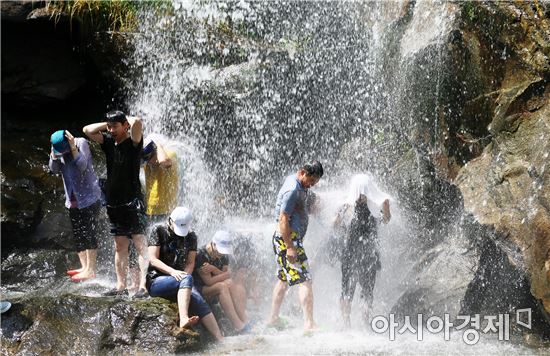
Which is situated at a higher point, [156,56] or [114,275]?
[156,56]

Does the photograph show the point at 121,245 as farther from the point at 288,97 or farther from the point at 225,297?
the point at 288,97

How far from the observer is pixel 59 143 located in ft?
20.1

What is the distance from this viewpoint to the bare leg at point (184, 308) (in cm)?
536

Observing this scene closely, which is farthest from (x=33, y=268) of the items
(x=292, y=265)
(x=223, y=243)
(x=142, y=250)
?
(x=292, y=265)

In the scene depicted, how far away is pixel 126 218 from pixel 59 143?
942mm

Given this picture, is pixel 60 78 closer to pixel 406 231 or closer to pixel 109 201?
pixel 109 201

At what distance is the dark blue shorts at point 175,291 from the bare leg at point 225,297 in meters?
0.46

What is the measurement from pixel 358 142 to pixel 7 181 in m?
4.32

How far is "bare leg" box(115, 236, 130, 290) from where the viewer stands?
6.00 m

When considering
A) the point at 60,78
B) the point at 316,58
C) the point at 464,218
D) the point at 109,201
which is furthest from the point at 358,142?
the point at 60,78

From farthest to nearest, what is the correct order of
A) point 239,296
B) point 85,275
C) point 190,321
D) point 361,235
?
1. point 85,275
2. point 239,296
3. point 361,235
4. point 190,321

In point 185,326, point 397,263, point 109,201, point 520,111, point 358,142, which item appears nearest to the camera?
point 185,326

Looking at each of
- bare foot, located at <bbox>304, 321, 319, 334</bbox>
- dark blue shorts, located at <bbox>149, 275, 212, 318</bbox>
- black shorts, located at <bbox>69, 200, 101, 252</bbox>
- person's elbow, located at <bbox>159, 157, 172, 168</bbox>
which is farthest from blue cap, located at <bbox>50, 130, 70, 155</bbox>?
bare foot, located at <bbox>304, 321, 319, 334</bbox>

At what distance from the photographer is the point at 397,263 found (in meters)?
7.41
